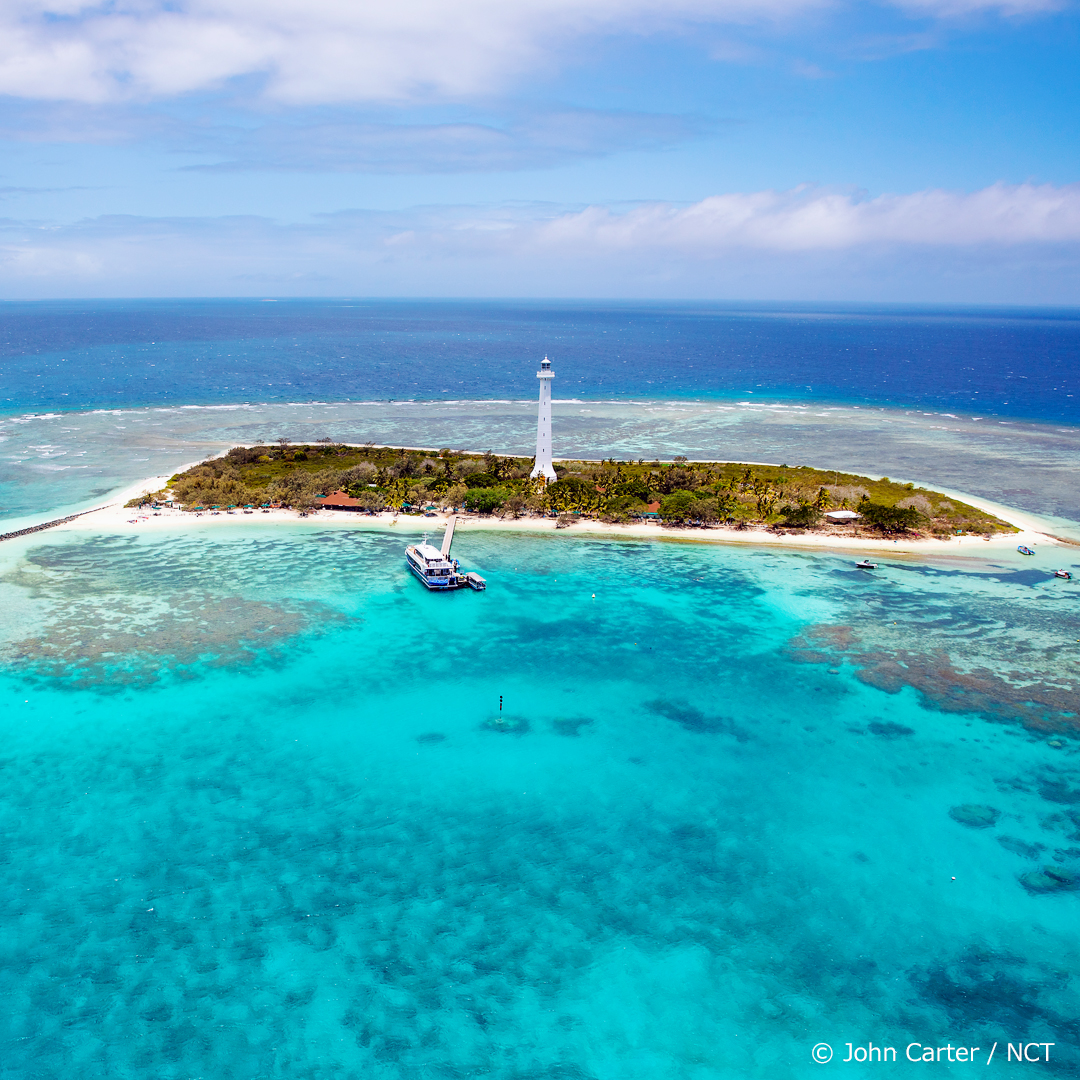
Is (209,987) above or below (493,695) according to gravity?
A: below

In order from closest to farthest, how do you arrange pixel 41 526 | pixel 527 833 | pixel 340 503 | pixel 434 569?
pixel 527 833
pixel 434 569
pixel 41 526
pixel 340 503

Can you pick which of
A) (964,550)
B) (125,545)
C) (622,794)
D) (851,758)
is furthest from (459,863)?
(964,550)

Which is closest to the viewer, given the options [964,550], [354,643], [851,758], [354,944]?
[354,944]

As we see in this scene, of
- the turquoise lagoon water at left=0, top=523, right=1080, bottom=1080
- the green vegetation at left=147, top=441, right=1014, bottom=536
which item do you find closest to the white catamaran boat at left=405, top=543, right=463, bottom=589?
the turquoise lagoon water at left=0, top=523, right=1080, bottom=1080

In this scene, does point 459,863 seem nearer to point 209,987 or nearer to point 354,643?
point 209,987

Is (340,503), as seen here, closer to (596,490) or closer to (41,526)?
(41,526)

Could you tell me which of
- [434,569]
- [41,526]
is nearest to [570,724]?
[434,569]
